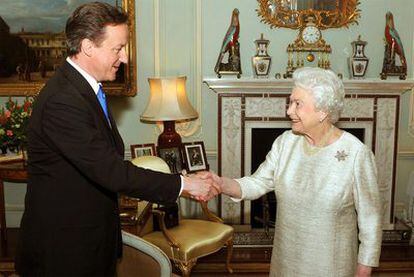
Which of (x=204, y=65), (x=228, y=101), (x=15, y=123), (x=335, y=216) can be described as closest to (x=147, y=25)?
(x=204, y=65)

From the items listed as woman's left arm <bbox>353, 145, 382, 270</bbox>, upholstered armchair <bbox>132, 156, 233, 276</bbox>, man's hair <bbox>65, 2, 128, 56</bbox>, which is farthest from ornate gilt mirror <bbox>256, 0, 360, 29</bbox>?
man's hair <bbox>65, 2, 128, 56</bbox>

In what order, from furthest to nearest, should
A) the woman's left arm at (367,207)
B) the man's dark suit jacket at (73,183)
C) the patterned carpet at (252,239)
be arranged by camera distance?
the patterned carpet at (252,239) → the woman's left arm at (367,207) → the man's dark suit jacket at (73,183)

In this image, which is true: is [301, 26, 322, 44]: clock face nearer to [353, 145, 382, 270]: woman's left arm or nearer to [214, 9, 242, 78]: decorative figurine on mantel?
[214, 9, 242, 78]: decorative figurine on mantel

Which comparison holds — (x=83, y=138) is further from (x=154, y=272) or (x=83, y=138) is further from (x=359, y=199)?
(x=359, y=199)

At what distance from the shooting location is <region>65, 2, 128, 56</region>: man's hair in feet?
6.70

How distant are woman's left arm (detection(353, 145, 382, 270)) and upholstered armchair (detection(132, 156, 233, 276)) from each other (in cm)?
174

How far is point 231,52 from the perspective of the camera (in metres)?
4.83

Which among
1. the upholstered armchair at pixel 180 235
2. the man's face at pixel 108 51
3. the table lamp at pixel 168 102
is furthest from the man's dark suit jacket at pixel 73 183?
the table lamp at pixel 168 102

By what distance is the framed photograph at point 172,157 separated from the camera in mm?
4641

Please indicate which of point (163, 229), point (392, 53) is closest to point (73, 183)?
point (163, 229)

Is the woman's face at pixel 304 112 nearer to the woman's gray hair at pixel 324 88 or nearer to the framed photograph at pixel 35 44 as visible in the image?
the woman's gray hair at pixel 324 88

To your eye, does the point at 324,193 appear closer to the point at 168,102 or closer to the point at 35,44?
the point at 168,102

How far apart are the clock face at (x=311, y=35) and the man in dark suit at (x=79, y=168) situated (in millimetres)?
3134

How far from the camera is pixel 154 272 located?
88.0 inches
